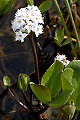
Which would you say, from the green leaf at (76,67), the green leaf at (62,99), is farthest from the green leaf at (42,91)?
the green leaf at (76,67)

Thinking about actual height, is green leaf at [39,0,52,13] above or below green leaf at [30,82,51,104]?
above

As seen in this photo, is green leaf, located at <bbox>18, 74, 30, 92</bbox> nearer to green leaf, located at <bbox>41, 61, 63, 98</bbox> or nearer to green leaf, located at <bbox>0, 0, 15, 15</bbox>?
green leaf, located at <bbox>41, 61, 63, 98</bbox>

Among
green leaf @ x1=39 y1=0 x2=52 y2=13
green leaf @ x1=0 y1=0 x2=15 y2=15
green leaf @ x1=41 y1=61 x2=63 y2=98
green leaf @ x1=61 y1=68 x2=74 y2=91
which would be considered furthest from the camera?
green leaf @ x1=39 y1=0 x2=52 y2=13

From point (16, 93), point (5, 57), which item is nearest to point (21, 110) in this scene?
point (16, 93)

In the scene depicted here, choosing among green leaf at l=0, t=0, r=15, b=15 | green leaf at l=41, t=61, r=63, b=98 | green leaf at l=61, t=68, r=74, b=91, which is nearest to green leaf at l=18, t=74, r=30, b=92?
green leaf at l=41, t=61, r=63, b=98

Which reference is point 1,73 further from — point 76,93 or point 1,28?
point 76,93

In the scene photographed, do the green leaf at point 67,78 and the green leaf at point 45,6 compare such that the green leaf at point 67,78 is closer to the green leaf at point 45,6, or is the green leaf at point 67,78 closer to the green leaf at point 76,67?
the green leaf at point 76,67

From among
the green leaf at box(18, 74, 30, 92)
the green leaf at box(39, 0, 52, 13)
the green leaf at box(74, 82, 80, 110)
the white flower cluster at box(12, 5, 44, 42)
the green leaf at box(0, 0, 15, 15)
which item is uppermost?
the green leaf at box(0, 0, 15, 15)

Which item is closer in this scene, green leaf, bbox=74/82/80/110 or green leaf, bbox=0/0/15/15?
green leaf, bbox=74/82/80/110
